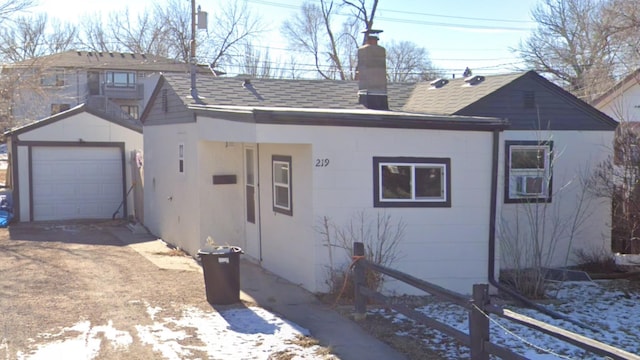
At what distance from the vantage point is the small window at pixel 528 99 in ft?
45.6

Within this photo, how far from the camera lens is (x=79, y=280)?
1083 cm

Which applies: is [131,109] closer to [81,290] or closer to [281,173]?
[281,173]

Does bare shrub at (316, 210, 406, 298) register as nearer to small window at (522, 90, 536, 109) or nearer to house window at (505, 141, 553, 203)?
house window at (505, 141, 553, 203)

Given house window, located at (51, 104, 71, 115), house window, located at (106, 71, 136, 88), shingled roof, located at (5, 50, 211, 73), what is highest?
shingled roof, located at (5, 50, 211, 73)

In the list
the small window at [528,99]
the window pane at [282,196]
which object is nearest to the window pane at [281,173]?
the window pane at [282,196]

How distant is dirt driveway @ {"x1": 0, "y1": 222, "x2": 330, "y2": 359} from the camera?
23.7 ft

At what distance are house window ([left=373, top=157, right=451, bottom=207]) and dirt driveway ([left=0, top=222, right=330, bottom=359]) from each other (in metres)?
3.11

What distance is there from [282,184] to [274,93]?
13.1 feet

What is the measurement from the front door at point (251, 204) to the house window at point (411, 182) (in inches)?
113

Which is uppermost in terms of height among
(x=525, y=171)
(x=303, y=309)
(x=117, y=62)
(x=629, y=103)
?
(x=117, y=62)

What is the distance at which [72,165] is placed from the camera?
19641mm

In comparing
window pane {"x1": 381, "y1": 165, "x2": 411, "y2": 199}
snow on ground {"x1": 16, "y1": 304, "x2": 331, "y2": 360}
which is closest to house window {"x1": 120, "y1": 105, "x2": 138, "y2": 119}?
window pane {"x1": 381, "y1": 165, "x2": 411, "y2": 199}

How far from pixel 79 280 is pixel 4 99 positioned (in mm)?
17921

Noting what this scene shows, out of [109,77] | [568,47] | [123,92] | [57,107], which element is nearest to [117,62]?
[109,77]
